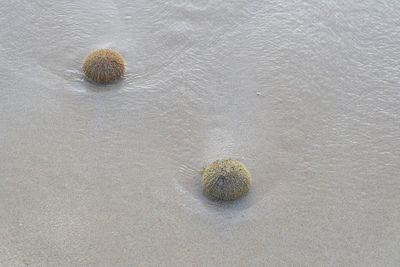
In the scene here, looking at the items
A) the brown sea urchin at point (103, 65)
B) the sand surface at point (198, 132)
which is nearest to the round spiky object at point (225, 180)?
the sand surface at point (198, 132)

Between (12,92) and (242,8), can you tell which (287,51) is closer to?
(242,8)

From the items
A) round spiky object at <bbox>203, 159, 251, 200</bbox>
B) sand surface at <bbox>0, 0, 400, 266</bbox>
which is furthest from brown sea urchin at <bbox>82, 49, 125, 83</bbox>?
round spiky object at <bbox>203, 159, 251, 200</bbox>

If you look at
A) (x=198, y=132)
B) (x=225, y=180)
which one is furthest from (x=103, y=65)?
(x=225, y=180)

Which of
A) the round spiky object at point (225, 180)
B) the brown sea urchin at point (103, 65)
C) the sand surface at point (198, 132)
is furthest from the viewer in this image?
the brown sea urchin at point (103, 65)

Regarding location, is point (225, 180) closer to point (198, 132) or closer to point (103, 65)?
point (198, 132)

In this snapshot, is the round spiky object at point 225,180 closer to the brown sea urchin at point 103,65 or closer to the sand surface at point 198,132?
the sand surface at point 198,132

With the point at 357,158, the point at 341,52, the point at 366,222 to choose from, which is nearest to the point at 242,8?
the point at 341,52
